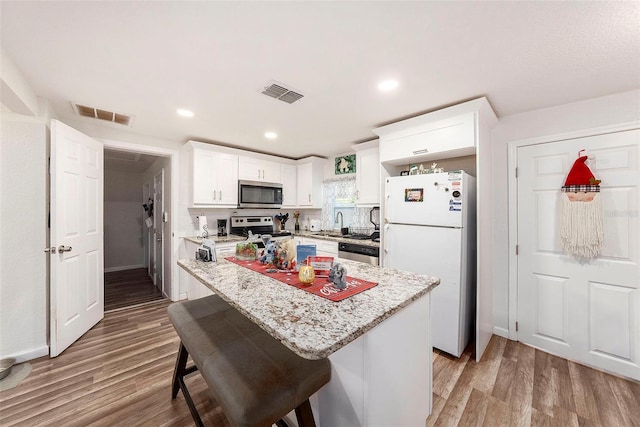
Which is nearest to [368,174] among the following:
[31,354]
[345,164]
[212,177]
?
[345,164]

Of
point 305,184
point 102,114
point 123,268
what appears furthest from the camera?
point 123,268

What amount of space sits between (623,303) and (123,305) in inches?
209

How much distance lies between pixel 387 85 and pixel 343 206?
2342 millimetres

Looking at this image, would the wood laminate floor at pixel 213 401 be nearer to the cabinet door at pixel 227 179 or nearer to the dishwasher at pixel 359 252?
the dishwasher at pixel 359 252

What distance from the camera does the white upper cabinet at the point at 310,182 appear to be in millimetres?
4191

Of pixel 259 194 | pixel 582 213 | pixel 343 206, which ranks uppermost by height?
pixel 259 194

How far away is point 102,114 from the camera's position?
96.7 inches

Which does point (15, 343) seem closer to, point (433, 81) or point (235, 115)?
point (235, 115)

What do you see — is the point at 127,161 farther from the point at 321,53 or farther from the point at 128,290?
the point at 321,53

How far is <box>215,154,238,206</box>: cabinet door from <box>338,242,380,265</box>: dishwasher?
176cm

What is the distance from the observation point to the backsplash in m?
3.77

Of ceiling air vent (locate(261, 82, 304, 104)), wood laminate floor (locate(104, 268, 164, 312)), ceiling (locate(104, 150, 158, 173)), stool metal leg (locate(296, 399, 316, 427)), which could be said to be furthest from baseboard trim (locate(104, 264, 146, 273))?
stool metal leg (locate(296, 399, 316, 427))

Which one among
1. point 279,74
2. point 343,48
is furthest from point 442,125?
point 279,74

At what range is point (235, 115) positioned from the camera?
246 cm
